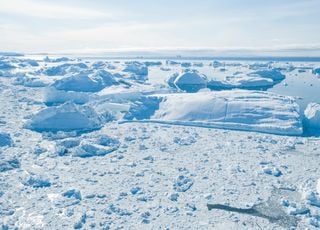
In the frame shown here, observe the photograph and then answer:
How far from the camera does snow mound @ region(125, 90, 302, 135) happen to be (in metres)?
9.09

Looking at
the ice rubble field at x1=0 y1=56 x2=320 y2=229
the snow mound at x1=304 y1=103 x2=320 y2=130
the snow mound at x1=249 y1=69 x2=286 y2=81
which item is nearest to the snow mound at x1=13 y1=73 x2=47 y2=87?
the ice rubble field at x1=0 y1=56 x2=320 y2=229

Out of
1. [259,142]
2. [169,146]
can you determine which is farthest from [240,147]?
[169,146]

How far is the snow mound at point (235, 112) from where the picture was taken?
9086mm

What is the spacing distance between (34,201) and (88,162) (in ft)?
5.62

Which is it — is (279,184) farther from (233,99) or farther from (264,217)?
(233,99)

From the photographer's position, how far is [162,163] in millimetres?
6738

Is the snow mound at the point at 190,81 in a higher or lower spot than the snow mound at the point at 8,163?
higher

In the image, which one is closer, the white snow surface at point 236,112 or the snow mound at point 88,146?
the snow mound at point 88,146

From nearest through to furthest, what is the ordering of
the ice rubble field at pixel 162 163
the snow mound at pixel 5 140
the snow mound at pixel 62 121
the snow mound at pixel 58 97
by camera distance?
the ice rubble field at pixel 162 163 < the snow mound at pixel 5 140 < the snow mound at pixel 62 121 < the snow mound at pixel 58 97

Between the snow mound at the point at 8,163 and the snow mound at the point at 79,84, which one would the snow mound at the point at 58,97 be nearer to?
the snow mound at the point at 79,84

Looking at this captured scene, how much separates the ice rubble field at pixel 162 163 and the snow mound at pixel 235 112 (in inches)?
1.1

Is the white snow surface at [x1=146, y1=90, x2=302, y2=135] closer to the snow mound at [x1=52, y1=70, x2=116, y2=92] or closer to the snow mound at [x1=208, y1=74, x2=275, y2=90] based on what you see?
the snow mound at [x1=52, y1=70, x2=116, y2=92]

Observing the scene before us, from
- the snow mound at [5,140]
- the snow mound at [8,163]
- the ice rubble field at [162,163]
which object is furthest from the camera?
the snow mound at [5,140]

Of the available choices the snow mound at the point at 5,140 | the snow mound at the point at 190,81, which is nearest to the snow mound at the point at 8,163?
the snow mound at the point at 5,140
